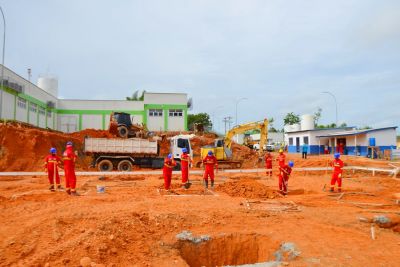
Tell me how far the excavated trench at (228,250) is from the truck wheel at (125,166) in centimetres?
1688

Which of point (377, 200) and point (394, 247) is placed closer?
point (394, 247)

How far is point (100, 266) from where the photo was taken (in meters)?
6.10

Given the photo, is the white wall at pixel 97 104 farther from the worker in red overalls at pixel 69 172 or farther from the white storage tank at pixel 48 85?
the worker in red overalls at pixel 69 172

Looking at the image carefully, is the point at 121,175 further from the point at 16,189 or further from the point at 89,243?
the point at 89,243

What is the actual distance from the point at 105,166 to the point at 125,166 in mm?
1328

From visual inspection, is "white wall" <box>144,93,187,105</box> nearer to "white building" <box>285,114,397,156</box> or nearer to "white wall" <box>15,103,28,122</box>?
"white wall" <box>15,103,28,122</box>

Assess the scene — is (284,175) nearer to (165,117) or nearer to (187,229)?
(187,229)

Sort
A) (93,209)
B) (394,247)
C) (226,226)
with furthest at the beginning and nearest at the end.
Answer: (93,209)
(226,226)
(394,247)

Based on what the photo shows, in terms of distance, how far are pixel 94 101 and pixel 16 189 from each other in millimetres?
33340

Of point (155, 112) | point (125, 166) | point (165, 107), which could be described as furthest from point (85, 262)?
point (155, 112)

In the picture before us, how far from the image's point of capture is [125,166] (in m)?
24.3

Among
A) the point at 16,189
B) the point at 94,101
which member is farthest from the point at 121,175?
the point at 94,101

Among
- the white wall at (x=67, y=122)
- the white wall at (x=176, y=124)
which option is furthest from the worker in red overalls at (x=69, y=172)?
the white wall at (x=67, y=122)

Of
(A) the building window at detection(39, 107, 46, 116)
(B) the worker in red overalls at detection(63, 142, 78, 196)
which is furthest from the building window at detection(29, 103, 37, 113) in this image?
(B) the worker in red overalls at detection(63, 142, 78, 196)
